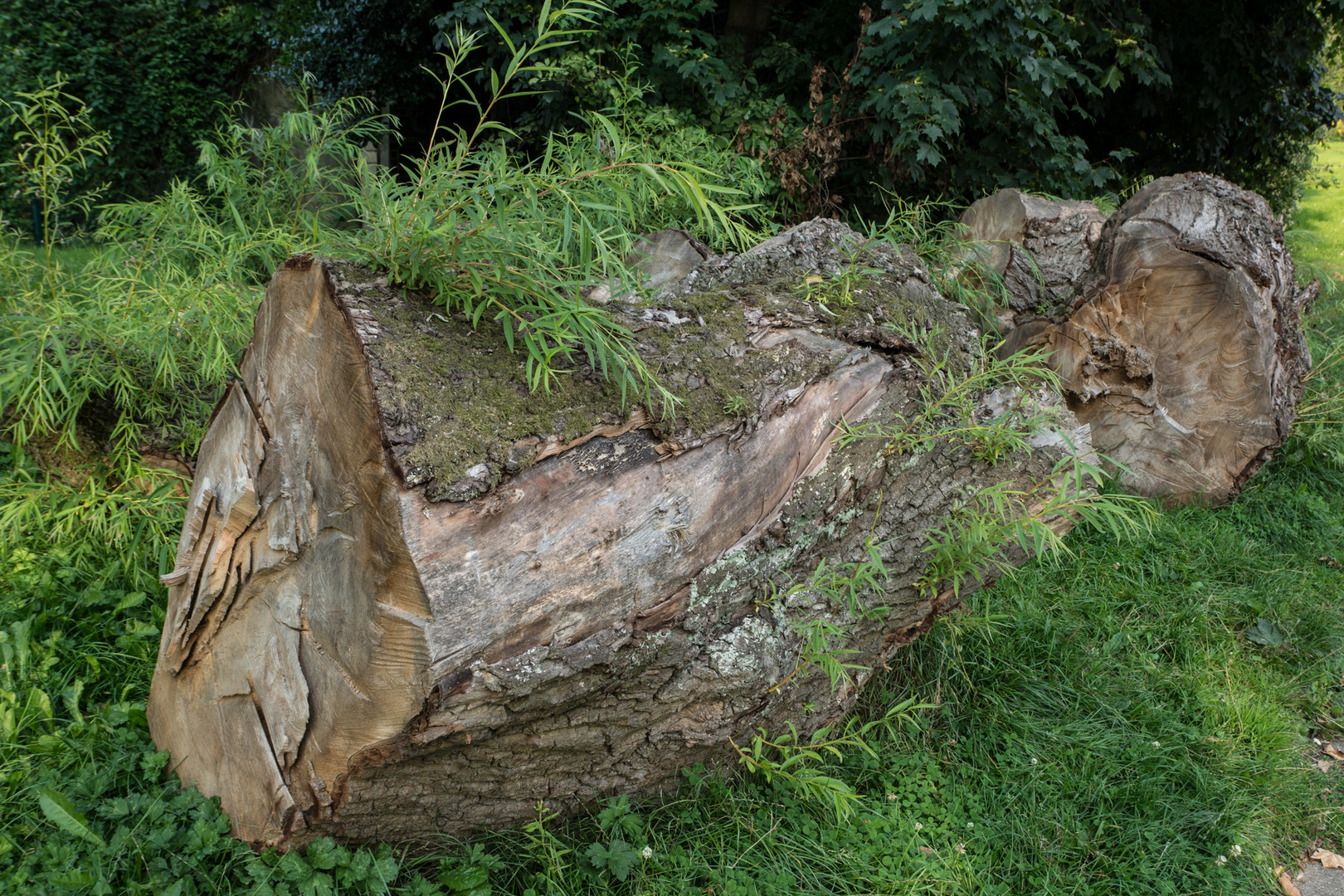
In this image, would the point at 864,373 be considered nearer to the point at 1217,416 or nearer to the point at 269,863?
the point at 269,863

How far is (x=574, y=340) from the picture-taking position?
5.85 feet

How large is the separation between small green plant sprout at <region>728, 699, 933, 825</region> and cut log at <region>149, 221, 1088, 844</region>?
2.7 inches

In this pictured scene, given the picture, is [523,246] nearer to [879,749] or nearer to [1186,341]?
[879,749]

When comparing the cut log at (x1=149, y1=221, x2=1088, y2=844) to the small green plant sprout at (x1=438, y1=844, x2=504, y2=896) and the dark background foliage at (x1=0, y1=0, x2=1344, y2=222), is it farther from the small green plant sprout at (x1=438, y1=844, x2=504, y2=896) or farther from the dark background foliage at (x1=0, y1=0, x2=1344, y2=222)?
the dark background foliage at (x1=0, y1=0, x2=1344, y2=222)

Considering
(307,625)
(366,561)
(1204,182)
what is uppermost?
(1204,182)

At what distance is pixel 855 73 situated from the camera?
488 centimetres

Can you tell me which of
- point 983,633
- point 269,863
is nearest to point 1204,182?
point 983,633

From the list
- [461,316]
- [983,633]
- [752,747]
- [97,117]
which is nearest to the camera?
[461,316]

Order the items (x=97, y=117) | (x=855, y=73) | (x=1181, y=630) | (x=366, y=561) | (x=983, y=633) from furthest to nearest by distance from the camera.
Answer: (x=97, y=117), (x=855, y=73), (x=1181, y=630), (x=983, y=633), (x=366, y=561)

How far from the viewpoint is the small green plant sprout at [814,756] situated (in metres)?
1.90

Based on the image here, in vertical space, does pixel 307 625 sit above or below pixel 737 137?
below

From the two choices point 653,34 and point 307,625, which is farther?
point 653,34

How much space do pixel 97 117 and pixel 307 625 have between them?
8.48m

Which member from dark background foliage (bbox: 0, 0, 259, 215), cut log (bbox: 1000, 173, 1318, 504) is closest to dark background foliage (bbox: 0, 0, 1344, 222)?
dark background foliage (bbox: 0, 0, 259, 215)
